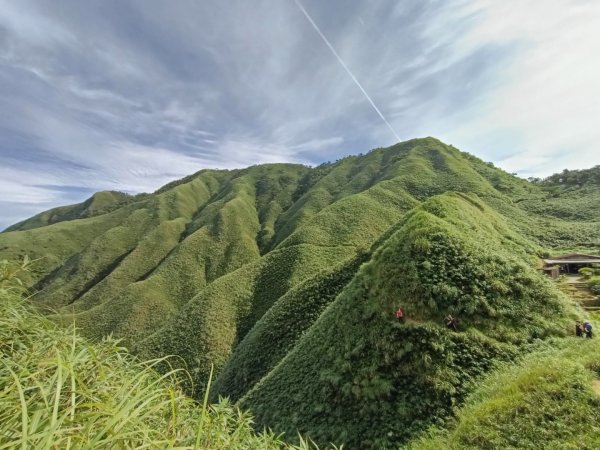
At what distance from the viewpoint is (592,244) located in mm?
47281

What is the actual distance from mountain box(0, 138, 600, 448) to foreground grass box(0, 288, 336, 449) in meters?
0.43

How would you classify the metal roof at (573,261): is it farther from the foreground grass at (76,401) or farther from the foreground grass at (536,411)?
the foreground grass at (76,401)

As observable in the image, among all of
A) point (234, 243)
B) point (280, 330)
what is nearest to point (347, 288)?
point (280, 330)

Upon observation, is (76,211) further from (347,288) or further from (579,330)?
(579,330)

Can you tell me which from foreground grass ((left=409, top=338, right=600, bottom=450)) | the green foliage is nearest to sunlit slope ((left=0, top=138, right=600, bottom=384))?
the green foliage

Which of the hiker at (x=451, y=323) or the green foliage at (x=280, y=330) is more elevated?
the hiker at (x=451, y=323)

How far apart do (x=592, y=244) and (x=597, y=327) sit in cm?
4284

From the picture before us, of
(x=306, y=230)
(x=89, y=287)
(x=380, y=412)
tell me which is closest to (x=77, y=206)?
(x=89, y=287)

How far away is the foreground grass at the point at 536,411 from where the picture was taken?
27.1 feet

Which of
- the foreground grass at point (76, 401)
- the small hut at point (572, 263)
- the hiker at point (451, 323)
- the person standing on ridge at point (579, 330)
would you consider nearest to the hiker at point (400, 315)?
the hiker at point (451, 323)

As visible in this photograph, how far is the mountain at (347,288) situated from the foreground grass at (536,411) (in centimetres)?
159

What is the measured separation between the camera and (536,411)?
29.5 ft

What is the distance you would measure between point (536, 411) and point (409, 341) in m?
→ 6.53

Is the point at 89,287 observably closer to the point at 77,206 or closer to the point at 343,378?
the point at 343,378
